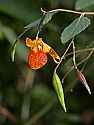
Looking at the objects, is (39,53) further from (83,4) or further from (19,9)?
(19,9)

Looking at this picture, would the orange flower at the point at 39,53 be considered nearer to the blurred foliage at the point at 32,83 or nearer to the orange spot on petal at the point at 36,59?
the orange spot on petal at the point at 36,59

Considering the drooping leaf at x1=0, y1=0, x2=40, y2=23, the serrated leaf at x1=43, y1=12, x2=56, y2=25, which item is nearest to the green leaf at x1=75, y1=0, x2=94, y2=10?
the serrated leaf at x1=43, y1=12, x2=56, y2=25

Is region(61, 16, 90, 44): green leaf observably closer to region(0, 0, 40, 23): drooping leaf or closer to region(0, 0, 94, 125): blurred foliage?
region(0, 0, 94, 125): blurred foliage

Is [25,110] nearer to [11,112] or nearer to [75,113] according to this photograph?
[11,112]

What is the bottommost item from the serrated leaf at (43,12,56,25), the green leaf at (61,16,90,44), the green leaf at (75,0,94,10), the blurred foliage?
the blurred foliage

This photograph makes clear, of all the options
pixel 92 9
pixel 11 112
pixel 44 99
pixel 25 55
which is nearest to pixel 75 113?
pixel 44 99

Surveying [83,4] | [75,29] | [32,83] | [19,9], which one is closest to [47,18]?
[75,29]

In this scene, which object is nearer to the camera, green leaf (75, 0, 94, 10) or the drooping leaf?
green leaf (75, 0, 94, 10)

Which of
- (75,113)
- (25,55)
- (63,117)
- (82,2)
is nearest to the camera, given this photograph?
(82,2)
